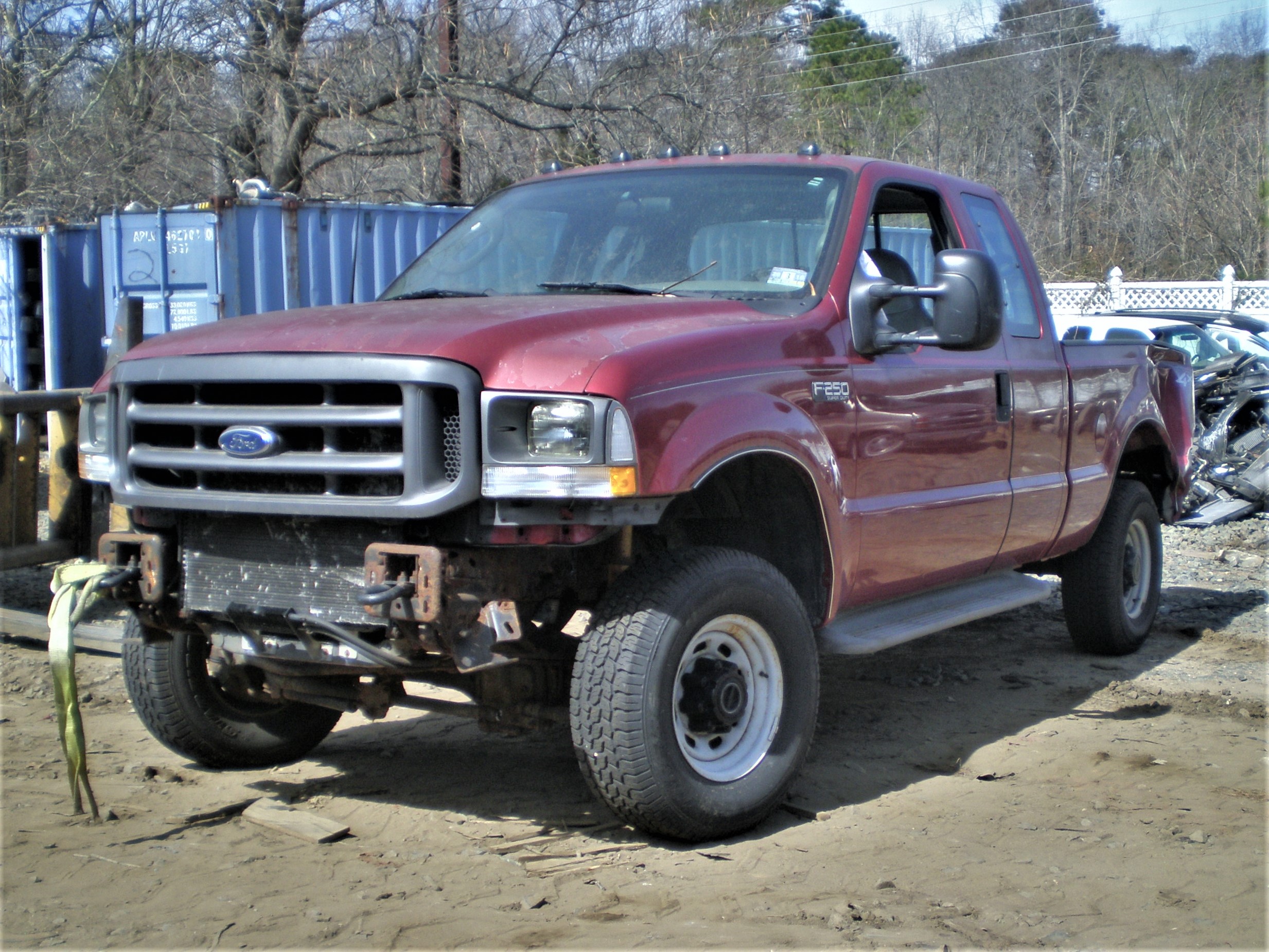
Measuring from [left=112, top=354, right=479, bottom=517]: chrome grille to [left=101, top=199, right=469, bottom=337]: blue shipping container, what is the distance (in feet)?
22.8

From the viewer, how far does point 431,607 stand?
3.18 metres

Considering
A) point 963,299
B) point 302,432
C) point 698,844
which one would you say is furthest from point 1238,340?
point 302,432

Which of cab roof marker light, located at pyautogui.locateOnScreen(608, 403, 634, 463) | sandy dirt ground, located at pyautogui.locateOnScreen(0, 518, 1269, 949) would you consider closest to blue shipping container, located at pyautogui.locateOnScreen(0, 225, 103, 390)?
sandy dirt ground, located at pyautogui.locateOnScreen(0, 518, 1269, 949)

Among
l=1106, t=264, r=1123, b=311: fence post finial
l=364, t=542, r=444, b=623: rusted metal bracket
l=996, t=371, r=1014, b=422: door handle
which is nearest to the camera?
l=364, t=542, r=444, b=623: rusted metal bracket

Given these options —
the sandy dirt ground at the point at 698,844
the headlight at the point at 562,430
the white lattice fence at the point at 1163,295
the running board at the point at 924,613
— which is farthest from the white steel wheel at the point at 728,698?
the white lattice fence at the point at 1163,295

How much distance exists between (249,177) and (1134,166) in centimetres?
2689

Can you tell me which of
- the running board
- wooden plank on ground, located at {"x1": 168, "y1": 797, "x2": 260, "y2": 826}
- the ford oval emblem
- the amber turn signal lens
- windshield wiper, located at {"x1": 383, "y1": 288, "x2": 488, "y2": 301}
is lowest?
wooden plank on ground, located at {"x1": 168, "y1": 797, "x2": 260, "y2": 826}

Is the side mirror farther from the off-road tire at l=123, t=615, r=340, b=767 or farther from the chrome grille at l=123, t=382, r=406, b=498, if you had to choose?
the off-road tire at l=123, t=615, r=340, b=767

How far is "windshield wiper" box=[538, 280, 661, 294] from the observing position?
4.25 metres

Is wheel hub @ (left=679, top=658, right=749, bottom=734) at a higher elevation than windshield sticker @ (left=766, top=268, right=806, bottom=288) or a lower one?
lower

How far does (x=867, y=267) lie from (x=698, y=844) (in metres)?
2.02

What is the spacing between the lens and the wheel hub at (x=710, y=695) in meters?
3.69

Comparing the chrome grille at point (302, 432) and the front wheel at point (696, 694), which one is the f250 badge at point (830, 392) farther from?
the chrome grille at point (302, 432)

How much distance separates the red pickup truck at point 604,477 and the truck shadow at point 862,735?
0.40 metres
